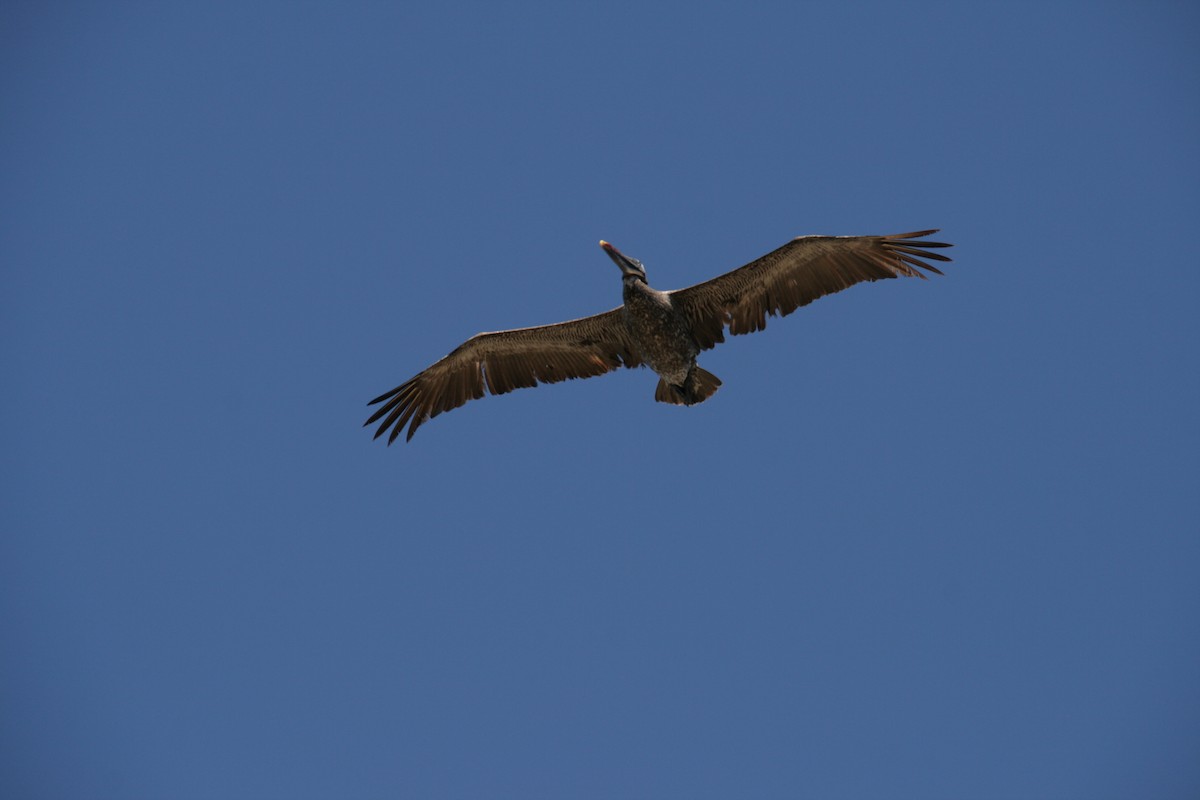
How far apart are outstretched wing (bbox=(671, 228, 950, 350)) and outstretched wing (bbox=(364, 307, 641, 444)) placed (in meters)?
1.48

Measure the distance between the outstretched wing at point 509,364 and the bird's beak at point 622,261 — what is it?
0.88 m

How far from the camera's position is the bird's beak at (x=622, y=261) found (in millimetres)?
17172

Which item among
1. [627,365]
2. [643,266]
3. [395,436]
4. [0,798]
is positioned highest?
[643,266]

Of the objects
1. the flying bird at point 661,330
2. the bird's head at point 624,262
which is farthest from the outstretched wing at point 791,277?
the bird's head at point 624,262

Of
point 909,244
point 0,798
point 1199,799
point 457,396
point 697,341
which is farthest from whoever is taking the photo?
point 0,798

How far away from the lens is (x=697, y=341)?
683 inches

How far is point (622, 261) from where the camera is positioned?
56.5 feet

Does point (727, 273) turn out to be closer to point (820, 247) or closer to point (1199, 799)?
point (820, 247)

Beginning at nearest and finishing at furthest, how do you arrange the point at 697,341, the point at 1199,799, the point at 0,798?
1. the point at 697,341
2. the point at 1199,799
3. the point at 0,798

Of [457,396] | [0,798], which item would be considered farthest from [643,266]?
[0,798]

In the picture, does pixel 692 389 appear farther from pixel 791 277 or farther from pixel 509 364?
pixel 509 364

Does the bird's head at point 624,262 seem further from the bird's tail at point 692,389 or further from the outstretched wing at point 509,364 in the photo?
the bird's tail at point 692,389

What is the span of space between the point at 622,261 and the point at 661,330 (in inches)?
56.1

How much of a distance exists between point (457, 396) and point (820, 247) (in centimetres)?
726
